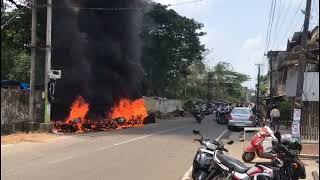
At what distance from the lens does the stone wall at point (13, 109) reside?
77.7 ft

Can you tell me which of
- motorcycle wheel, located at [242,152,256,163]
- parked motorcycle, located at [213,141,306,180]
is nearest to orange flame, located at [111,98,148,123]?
motorcycle wheel, located at [242,152,256,163]

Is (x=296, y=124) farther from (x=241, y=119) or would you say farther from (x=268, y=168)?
(x=241, y=119)

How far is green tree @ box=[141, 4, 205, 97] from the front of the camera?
50.1 m

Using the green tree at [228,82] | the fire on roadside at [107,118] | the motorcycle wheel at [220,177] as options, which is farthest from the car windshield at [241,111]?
the green tree at [228,82]

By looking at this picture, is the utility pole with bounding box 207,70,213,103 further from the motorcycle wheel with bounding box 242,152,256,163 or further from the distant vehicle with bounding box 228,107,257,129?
the motorcycle wheel with bounding box 242,152,256,163

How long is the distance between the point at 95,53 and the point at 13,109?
9.96m

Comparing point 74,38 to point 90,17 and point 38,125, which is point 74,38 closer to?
point 90,17

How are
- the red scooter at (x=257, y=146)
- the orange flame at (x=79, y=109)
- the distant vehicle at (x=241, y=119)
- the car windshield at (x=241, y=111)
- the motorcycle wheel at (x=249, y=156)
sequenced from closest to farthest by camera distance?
the red scooter at (x=257, y=146)
the motorcycle wheel at (x=249, y=156)
the orange flame at (x=79, y=109)
the distant vehicle at (x=241, y=119)
the car windshield at (x=241, y=111)

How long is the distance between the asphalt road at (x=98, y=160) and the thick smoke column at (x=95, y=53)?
10586 millimetres

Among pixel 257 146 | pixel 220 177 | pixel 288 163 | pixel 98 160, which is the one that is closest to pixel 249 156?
pixel 257 146

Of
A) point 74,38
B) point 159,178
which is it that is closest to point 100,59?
point 74,38

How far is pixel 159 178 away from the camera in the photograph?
11039mm

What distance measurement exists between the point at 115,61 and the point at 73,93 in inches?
198

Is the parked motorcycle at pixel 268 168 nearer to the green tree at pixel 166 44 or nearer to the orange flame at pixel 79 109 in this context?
the orange flame at pixel 79 109
